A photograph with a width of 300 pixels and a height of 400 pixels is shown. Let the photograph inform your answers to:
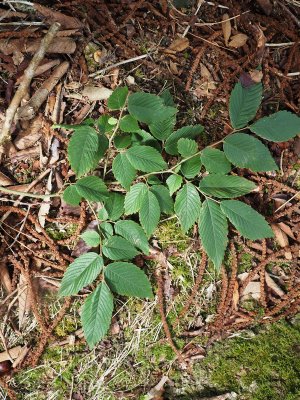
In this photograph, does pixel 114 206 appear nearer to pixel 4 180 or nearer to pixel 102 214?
pixel 102 214

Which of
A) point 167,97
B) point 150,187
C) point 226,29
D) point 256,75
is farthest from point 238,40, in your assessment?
point 150,187

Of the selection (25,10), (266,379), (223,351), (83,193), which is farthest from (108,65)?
(266,379)

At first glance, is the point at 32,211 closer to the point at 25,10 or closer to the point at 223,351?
the point at 25,10

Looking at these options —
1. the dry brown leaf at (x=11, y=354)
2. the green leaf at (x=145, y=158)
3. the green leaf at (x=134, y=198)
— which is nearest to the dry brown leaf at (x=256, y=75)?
the green leaf at (x=145, y=158)

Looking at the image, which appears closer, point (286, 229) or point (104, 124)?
point (104, 124)

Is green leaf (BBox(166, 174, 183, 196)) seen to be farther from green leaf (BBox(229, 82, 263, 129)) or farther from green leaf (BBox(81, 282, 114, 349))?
green leaf (BBox(81, 282, 114, 349))

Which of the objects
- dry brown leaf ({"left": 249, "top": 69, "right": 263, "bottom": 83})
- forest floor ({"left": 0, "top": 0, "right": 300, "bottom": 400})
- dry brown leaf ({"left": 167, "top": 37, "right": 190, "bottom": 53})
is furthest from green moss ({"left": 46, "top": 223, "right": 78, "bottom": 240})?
dry brown leaf ({"left": 249, "top": 69, "right": 263, "bottom": 83})
